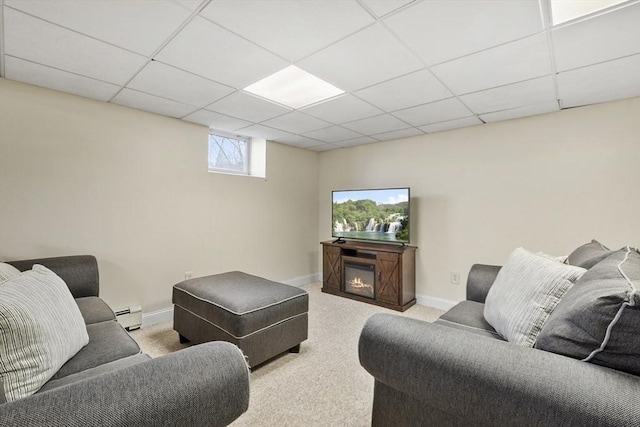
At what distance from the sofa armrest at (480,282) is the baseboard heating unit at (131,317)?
9.88ft

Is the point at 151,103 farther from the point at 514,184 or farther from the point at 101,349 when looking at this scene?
the point at 514,184

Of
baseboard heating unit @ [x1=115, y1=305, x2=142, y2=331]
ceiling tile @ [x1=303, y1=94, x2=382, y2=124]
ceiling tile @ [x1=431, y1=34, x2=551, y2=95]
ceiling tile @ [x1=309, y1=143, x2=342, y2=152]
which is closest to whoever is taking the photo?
ceiling tile @ [x1=431, y1=34, x2=551, y2=95]

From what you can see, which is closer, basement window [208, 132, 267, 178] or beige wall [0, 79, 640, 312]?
beige wall [0, 79, 640, 312]

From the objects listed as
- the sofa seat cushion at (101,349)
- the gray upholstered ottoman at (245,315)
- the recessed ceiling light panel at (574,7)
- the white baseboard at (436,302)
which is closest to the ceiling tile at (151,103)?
the gray upholstered ottoman at (245,315)

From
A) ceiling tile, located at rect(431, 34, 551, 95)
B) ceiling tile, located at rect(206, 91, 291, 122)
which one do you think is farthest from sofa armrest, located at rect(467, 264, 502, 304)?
ceiling tile, located at rect(206, 91, 291, 122)

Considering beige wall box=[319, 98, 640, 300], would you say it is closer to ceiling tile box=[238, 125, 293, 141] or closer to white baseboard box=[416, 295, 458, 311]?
white baseboard box=[416, 295, 458, 311]

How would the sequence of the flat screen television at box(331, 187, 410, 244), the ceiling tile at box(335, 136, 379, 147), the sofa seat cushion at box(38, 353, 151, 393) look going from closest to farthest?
the sofa seat cushion at box(38, 353, 151, 393), the flat screen television at box(331, 187, 410, 244), the ceiling tile at box(335, 136, 379, 147)

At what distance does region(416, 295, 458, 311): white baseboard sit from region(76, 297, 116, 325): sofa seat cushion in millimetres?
3235

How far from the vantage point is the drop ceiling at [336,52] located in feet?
4.71

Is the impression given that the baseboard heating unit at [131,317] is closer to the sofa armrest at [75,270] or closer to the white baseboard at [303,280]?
the sofa armrest at [75,270]

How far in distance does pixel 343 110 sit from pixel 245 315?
2.05 m

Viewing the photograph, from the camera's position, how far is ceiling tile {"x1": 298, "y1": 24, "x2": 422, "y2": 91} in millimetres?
1672

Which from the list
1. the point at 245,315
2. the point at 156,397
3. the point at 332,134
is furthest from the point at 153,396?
the point at 332,134

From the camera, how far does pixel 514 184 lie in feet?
10.00
